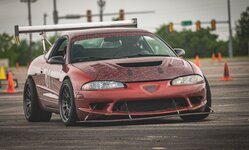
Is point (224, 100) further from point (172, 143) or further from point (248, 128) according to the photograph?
point (172, 143)

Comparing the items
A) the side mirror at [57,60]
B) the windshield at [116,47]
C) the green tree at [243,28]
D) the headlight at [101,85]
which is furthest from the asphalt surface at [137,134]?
the green tree at [243,28]

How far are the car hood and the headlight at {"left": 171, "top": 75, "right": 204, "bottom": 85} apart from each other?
0.07 meters

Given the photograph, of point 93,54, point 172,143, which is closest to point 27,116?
point 93,54

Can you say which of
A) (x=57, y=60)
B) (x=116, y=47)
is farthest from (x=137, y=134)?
(x=57, y=60)

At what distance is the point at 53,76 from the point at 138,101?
216 cm

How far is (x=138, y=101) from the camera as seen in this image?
12.5 m

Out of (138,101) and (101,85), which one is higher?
(101,85)

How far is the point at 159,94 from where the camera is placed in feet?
40.7

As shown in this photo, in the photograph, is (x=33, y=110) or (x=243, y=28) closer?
(x=33, y=110)

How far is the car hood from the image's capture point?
41.2 ft

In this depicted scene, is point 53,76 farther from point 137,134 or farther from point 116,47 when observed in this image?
point 137,134

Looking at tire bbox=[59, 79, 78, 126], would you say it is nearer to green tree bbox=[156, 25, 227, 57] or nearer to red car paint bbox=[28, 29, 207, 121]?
red car paint bbox=[28, 29, 207, 121]

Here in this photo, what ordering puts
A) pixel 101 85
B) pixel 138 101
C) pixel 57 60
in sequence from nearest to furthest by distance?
1. pixel 138 101
2. pixel 101 85
3. pixel 57 60

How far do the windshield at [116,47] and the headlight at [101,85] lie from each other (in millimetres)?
992
